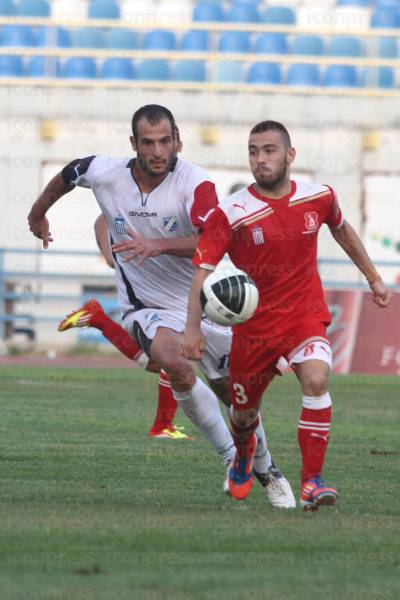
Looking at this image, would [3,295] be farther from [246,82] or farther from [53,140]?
[246,82]

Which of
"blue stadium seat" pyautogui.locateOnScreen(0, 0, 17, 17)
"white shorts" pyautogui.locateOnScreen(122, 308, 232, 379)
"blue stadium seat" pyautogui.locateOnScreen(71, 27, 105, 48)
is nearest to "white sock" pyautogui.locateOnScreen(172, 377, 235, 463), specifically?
"white shorts" pyautogui.locateOnScreen(122, 308, 232, 379)

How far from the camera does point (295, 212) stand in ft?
22.1

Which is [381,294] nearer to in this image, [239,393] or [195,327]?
[239,393]

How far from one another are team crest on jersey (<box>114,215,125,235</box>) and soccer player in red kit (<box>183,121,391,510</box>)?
3.45ft

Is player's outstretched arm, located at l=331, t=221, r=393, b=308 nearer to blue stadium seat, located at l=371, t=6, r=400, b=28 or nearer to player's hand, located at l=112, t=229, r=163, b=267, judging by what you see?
player's hand, located at l=112, t=229, r=163, b=267

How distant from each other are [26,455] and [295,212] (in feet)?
11.1

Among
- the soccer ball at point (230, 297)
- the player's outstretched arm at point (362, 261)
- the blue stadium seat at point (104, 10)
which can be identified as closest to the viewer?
the soccer ball at point (230, 297)

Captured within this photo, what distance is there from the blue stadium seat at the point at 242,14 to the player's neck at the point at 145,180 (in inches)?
738

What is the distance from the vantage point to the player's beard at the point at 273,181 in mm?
6734

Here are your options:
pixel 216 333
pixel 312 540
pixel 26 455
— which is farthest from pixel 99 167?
pixel 312 540

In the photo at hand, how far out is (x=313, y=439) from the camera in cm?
664

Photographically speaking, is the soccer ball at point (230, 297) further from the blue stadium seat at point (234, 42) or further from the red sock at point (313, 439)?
the blue stadium seat at point (234, 42)

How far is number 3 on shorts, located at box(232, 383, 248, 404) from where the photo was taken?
683 cm

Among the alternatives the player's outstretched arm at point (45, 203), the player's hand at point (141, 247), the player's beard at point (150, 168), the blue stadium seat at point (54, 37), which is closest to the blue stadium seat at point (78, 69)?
the blue stadium seat at point (54, 37)
